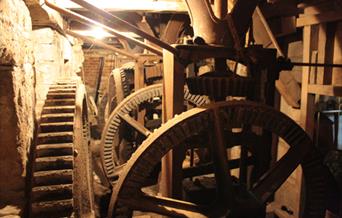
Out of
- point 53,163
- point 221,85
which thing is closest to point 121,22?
point 221,85

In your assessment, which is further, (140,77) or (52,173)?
(140,77)

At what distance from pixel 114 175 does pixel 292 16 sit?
117 inches

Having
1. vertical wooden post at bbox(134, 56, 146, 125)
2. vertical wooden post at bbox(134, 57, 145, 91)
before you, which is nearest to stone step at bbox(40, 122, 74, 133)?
vertical wooden post at bbox(134, 56, 146, 125)

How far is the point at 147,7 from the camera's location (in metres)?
3.83

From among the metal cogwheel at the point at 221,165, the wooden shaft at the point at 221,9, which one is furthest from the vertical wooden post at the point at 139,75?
the metal cogwheel at the point at 221,165

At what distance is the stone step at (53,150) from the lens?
2.07 m

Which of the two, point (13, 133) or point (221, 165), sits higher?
point (13, 133)

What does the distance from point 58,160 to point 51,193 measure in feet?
0.72

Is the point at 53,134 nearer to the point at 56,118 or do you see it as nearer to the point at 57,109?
the point at 56,118

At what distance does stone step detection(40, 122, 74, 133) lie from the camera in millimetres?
2232

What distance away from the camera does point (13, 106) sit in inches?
71.5

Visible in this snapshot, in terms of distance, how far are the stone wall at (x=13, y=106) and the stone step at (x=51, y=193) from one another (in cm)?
12

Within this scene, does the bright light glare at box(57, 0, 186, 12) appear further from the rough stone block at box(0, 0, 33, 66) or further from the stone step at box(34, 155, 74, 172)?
the stone step at box(34, 155, 74, 172)

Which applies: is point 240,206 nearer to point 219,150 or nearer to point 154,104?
point 219,150
